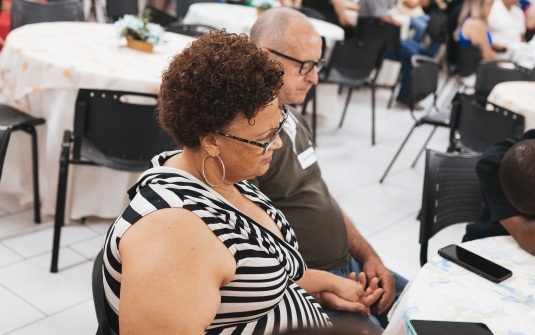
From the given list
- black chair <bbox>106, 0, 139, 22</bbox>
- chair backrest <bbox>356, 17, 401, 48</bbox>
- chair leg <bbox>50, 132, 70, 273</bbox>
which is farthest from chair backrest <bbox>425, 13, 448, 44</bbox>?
chair leg <bbox>50, 132, 70, 273</bbox>

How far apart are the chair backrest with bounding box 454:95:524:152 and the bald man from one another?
5.15ft

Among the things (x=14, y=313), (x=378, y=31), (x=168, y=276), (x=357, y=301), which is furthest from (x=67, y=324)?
(x=378, y=31)

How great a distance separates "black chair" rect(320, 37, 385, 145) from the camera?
505 cm

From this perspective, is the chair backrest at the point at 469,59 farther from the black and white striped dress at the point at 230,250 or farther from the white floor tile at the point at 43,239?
the black and white striped dress at the point at 230,250

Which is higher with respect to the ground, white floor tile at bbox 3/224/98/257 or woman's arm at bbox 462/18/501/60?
woman's arm at bbox 462/18/501/60

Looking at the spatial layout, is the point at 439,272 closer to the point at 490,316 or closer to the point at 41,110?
the point at 490,316

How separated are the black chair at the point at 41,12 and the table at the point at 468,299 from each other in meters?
3.54

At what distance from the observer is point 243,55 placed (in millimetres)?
1166

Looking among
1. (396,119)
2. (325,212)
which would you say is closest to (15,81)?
(325,212)

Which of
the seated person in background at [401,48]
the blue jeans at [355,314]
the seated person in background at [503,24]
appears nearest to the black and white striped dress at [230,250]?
the blue jeans at [355,314]

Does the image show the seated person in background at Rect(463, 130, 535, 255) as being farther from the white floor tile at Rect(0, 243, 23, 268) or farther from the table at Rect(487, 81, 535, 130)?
the white floor tile at Rect(0, 243, 23, 268)

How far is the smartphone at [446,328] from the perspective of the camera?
1.12 meters

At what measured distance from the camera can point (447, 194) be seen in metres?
2.09

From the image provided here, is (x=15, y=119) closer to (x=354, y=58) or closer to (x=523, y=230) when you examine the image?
(x=523, y=230)
